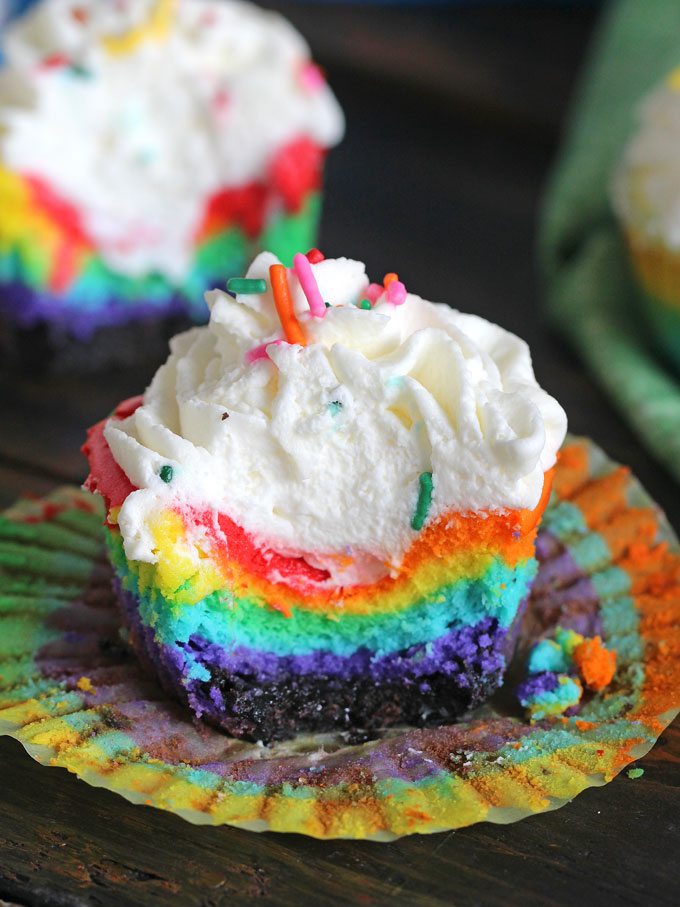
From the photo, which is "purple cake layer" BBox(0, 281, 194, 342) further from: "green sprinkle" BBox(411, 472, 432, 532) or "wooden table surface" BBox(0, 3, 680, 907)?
"green sprinkle" BBox(411, 472, 432, 532)

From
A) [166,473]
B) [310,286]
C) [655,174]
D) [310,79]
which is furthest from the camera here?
[310,79]

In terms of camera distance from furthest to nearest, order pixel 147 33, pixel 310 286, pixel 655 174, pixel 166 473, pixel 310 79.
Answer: pixel 310 79 < pixel 147 33 < pixel 655 174 < pixel 310 286 < pixel 166 473

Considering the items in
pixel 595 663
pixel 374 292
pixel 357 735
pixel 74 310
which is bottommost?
pixel 74 310

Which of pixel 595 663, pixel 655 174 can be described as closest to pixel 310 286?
pixel 595 663

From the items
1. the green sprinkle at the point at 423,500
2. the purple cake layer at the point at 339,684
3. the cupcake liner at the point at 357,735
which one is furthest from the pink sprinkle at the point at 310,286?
the cupcake liner at the point at 357,735

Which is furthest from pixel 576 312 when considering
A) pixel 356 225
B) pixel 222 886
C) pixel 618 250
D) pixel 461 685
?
pixel 222 886

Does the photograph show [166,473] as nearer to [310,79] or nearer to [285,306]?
[285,306]

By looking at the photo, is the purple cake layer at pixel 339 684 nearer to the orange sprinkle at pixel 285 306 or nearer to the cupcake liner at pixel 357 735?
the cupcake liner at pixel 357 735
